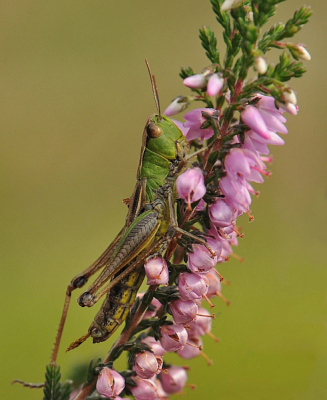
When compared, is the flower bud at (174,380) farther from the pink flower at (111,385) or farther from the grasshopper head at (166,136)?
the grasshopper head at (166,136)

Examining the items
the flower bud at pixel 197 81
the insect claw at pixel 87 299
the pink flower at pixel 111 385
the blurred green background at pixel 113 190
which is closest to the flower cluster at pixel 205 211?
the pink flower at pixel 111 385

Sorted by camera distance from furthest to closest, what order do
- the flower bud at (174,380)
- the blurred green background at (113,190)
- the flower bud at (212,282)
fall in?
the blurred green background at (113,190), the flower bud at (174,380), the flower bud at (212,282)

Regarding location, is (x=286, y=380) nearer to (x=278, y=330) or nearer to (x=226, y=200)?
(x=278, y=330)

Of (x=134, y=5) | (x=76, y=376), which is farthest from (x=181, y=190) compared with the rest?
(x=134, y=5)

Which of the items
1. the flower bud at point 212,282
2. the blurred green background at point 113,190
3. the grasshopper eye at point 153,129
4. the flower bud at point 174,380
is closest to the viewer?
the flower bud at point 212,282

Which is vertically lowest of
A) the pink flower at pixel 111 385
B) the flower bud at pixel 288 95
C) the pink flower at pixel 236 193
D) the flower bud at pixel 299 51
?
the pink flower at pixel 111 385

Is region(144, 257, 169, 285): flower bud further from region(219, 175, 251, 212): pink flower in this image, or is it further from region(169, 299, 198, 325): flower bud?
region(219, 175, 251, 212): pink flower

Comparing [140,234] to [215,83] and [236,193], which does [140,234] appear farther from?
[215,83]
